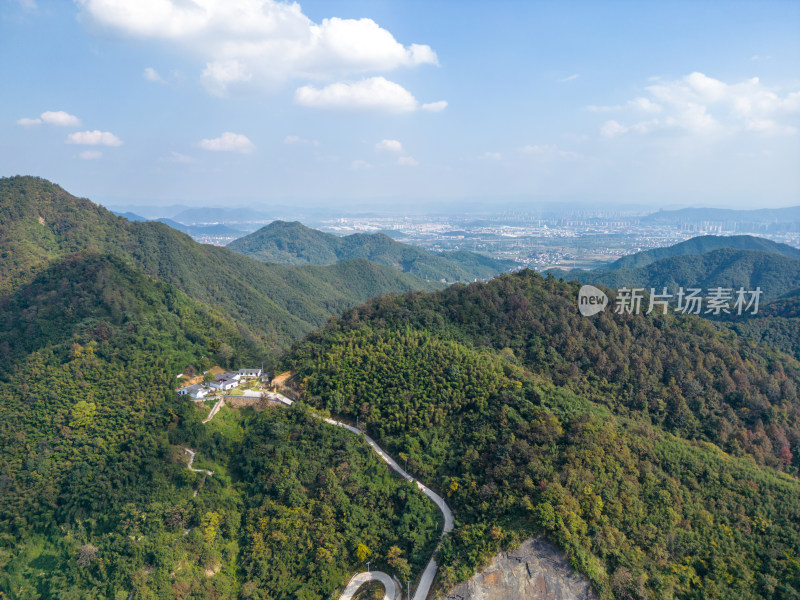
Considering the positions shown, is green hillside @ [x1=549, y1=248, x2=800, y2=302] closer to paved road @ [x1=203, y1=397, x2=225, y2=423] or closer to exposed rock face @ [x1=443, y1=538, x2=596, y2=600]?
paved road @ [x1=203, y1=397, x2=225, y2=423]

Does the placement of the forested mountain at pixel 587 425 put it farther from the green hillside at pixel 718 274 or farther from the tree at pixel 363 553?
the green hillside at pixel 718 274

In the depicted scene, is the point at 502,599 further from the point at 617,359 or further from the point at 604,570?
the point at 617,359

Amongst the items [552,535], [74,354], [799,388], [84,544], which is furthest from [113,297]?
[799,388]

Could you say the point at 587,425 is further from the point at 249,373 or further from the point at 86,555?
the point at 86,555

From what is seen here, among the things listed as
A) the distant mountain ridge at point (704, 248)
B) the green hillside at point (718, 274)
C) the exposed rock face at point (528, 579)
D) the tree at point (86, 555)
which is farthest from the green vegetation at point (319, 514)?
the distant mountain ridge at point (704, 248)

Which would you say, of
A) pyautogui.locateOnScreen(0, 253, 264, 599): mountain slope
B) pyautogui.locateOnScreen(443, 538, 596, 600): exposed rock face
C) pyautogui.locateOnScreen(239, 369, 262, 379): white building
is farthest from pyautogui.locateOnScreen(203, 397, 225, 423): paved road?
pyautogui.locateOnScreen(443, 538, 596, 600): exposed rock face

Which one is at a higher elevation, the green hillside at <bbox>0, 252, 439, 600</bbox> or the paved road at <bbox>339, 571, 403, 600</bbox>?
the green hillside at <bbox>0, 252, 439, 600</bbox>

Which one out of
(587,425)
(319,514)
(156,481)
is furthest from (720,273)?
(156,481)
